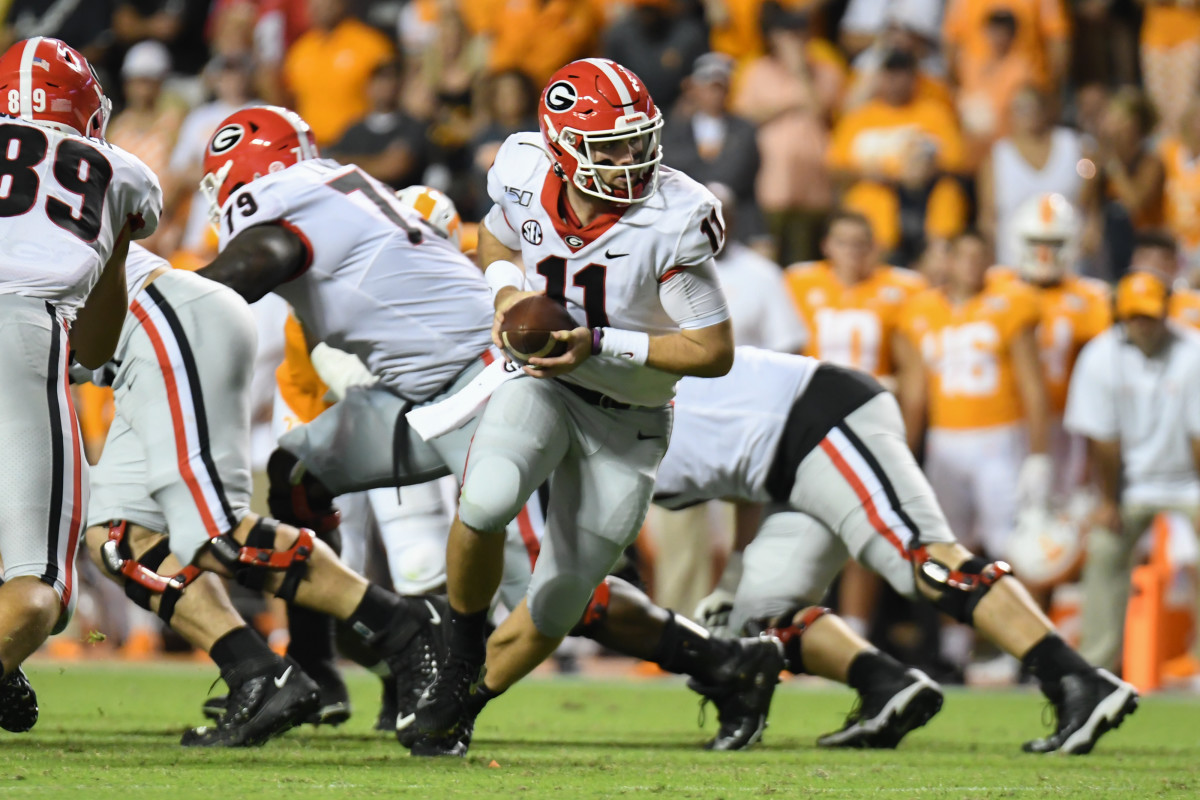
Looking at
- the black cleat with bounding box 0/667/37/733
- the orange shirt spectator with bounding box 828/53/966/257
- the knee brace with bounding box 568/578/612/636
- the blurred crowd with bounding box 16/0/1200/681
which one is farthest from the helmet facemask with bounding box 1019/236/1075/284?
the black cleat with bounding box 0/667/37/733

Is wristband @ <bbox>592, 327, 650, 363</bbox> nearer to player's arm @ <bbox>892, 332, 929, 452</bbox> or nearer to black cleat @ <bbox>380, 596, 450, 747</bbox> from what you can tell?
black cleat @ <bbox>380, 596, 450, 747</bbox>

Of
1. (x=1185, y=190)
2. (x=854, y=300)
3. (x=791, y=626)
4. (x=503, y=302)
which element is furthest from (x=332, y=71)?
(x=503, y=302)

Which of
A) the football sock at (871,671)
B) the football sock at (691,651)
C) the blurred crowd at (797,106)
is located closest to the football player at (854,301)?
the blurred crowd at (797,106)

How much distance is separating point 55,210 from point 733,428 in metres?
2.15

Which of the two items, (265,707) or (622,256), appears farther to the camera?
(265,707)

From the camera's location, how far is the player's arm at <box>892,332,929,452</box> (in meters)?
8.41

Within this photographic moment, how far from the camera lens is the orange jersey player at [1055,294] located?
28.0 ft

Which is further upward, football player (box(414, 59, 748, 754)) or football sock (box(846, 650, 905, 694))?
football player (box(414, 59, 748, 754))

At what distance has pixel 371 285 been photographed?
5.09 meters

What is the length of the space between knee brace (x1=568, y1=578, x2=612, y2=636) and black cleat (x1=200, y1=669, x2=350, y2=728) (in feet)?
2.62

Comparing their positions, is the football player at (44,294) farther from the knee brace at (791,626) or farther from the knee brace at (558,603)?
the knee brace at (791,626)

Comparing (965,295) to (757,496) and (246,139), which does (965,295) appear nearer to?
(757,496)

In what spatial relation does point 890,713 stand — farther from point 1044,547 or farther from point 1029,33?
point 1029,33

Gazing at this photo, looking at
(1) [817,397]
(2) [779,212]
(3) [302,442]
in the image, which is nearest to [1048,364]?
(2) [779,212]
